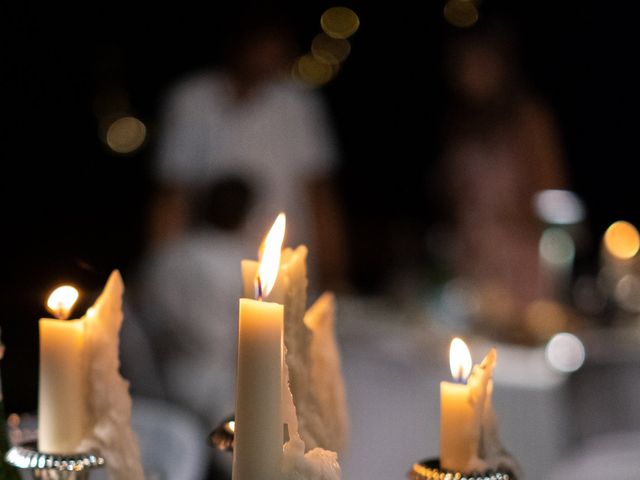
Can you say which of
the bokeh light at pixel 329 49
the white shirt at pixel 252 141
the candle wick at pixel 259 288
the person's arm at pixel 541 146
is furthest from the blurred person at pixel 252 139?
the bokeh light at pixel 329 49

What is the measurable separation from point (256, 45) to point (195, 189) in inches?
18.4

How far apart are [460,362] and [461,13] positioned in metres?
4.53

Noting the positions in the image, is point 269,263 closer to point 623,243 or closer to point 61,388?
point 61,388

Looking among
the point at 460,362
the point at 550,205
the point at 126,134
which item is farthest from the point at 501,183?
the point at 126,134

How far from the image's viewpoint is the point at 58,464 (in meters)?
0.62

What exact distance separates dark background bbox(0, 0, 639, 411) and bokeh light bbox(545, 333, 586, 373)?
2421 millimetres

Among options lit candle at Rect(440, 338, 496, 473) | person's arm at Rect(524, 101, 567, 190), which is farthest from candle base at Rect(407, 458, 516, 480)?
person's arm at Rect(524, 101, 567, 190)

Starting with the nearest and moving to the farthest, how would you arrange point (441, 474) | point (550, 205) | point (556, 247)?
point (441, 474) → point (550, 205) → point (556, 247)

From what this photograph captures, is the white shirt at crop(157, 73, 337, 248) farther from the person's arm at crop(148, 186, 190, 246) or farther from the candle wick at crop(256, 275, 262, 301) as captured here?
the candle wick at crop(256, 275, 262, 301)

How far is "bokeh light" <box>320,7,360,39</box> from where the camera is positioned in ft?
16.7

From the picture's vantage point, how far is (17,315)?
134cm

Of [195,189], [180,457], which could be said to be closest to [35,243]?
[195,189]

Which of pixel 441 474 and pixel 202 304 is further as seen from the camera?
pixel 202 304

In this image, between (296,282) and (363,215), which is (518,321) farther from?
(363,215)
